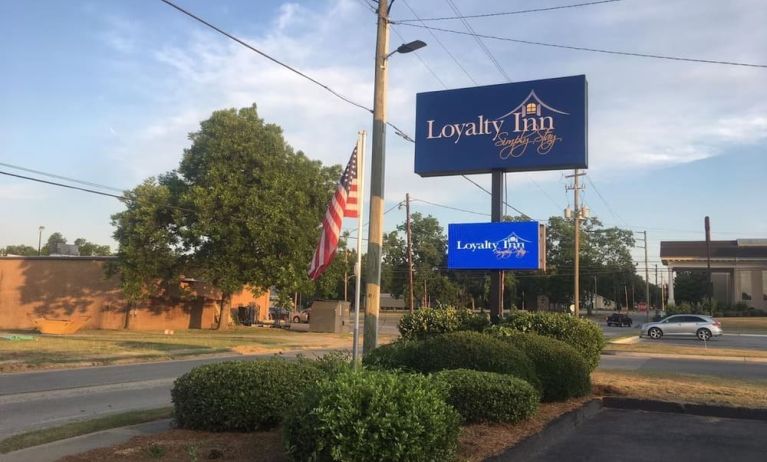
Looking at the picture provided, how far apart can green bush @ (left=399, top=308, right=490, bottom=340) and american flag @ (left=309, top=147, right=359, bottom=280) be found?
4501mm

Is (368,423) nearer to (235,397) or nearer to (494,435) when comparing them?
(235,397)

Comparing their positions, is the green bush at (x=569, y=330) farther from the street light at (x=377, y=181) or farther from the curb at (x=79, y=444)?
the curb at (x=79, y=444)

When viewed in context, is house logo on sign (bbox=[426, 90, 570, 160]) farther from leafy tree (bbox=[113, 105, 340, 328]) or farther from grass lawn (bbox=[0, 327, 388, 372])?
leafy tree (bbox=[113, 105, 340, 328])

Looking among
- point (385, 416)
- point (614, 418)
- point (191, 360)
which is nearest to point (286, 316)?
point (191, 360)

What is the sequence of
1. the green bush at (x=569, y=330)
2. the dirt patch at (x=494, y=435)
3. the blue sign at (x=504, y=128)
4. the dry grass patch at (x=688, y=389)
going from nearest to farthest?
the dirt patch at (x=494, y=435), the dry grass patch at (x=688, y=389), the green bush at (x=569, y=330), the blue sign at (x=504, y=128)

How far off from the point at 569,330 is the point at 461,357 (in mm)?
3843

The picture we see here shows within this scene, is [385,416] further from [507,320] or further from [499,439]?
[507,320]

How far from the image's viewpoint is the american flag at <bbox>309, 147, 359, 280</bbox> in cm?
870

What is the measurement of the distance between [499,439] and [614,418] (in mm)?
3373

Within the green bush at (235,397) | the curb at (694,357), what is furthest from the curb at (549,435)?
the curb at (694,357)

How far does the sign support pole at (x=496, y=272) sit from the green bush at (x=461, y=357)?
4248 mm

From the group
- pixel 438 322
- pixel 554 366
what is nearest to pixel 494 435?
pixel 554 366

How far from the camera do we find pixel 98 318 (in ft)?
120

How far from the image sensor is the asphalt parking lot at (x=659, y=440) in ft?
22.6
